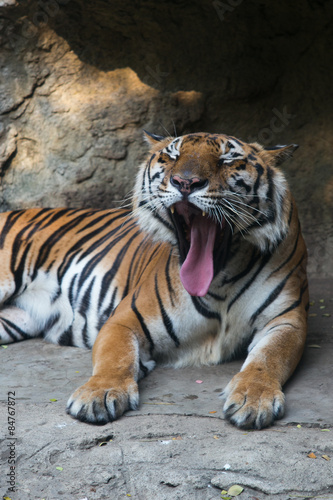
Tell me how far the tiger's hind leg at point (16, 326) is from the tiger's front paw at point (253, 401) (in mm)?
1844

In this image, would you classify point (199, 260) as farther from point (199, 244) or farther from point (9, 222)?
point (9, 222)

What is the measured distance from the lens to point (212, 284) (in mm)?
3246

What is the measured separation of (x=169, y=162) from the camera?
10.5 feet

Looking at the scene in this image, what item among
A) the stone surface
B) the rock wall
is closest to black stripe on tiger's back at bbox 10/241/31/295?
the rock wall

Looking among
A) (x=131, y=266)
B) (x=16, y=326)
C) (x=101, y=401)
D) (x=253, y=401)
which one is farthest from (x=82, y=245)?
(x=253, y=401)

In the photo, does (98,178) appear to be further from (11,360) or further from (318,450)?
(318,450)

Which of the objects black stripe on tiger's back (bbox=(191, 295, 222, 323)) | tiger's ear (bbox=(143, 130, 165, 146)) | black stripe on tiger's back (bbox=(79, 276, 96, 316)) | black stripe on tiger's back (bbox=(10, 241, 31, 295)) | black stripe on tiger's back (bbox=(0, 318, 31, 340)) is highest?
tiger's ear (bbox=(143, 130, 165, 146))

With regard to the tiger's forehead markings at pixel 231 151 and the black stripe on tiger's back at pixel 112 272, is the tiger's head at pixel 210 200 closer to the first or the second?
the tiger's forehead markings at pixel 231 151

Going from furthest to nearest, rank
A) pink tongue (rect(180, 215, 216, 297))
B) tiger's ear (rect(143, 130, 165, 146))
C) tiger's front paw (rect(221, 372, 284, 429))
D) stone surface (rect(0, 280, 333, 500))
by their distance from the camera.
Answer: tiger's ear (rect(143, 130, 165, 146)) → pink tongue (rect(180, 215, 216, 297)) → tiger's front paw (rect(221, 372, 284, 429)) → stone surface (rect(0, 280, 333, 500))

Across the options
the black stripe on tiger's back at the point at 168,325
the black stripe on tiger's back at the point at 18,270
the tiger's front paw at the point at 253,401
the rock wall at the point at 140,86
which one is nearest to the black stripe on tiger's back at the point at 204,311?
the black stripe on tiger's back at the point at 168,325

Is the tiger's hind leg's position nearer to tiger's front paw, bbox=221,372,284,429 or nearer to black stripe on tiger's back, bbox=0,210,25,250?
black stripe on tiger's back, bbox=0,210,25,250

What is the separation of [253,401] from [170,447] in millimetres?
423

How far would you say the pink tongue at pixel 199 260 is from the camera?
119 inches

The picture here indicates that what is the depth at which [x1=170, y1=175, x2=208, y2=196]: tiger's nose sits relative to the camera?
9.30 feet
